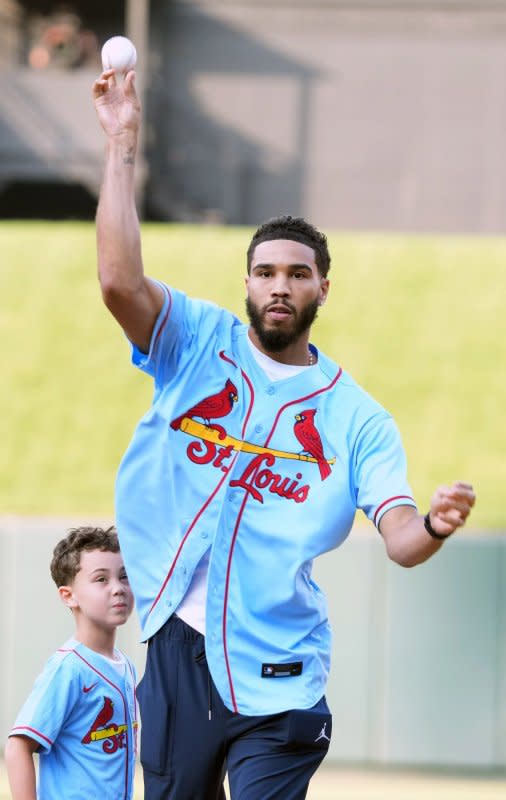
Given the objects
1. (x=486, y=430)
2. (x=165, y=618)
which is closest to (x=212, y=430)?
(x=165, y=618)

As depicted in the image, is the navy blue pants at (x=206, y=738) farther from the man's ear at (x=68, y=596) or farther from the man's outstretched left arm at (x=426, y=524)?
the man's outstretched left arm at (x=426, y=524)

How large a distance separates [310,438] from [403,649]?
4299mm

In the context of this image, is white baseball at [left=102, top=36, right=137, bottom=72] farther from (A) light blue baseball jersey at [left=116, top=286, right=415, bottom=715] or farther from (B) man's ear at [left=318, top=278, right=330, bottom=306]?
(B) man's ear at [left=318, top=278, right=330, bottom=306]

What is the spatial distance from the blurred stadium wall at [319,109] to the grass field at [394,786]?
983cm

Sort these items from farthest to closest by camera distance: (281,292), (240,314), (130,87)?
(240,314)
(281,292)
(130,87)

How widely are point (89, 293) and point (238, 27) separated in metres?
6.24

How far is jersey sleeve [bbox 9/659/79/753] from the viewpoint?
343 cm

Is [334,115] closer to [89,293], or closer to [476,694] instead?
[89,293]

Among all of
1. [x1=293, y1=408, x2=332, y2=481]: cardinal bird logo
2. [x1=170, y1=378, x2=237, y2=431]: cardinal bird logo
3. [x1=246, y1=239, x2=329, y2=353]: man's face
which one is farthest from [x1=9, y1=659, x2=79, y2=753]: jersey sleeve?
[x1=246, y1=239, x2=329, y2=353]: man's face

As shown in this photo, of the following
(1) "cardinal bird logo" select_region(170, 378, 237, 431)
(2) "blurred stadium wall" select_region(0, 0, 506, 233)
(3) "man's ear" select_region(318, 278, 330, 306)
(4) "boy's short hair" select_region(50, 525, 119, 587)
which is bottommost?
(4) "boy's short hair" select_region(50, 525, 119, 587)

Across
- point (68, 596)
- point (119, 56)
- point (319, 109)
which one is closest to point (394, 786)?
point (68, 596)

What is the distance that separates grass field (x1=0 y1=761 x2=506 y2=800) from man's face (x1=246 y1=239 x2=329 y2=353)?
386cm

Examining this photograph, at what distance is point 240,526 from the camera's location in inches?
132

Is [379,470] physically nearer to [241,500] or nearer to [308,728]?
[241,500]
